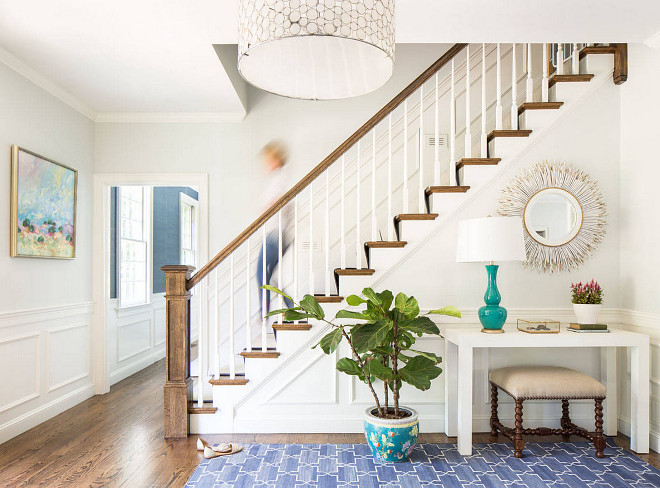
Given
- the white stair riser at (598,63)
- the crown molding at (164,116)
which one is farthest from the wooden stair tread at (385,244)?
the crown molding at (164,116)

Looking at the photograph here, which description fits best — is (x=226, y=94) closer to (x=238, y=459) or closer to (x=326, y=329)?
(x=326, y=329)

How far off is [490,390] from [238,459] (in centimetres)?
176

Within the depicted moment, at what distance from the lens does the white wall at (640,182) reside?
315 centimetres

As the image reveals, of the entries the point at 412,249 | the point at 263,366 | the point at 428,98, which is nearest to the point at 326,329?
the point at 263,366

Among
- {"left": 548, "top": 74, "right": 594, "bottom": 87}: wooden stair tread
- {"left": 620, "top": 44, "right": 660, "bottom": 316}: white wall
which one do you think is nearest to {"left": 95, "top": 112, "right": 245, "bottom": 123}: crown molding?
{"left": 548, "top": 74, "right": 594, "bottom": 87}: wooden stair tread

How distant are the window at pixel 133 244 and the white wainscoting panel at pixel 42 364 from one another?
3.14 ft

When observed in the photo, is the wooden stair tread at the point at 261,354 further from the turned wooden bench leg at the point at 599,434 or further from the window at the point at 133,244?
the window at the point at 133,244

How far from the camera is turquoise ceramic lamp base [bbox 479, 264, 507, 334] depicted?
124 inches

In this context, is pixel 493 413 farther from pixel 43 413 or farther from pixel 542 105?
pixel 43 413

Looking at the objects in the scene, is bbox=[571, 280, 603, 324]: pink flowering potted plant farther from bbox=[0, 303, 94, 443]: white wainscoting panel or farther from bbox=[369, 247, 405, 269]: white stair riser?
bbox=[0, 303, 94, 443]: white wainscoting panel

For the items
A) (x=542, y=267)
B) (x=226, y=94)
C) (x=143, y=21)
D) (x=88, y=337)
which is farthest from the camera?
(x=88, y=337)

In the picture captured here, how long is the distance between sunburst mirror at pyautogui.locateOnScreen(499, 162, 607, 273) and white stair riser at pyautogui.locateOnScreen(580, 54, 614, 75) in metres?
0.74

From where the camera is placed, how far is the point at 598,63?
350 cm

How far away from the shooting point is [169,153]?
455cm
